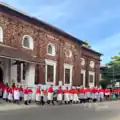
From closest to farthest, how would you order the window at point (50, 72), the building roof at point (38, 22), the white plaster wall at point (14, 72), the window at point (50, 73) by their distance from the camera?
1. the building roof at point (38, 22)
2. the white plaster wall at point (14, 72)
3. the window at point (50, 72)
4. the window at point (50, 73)

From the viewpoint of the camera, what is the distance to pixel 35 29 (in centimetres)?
3766

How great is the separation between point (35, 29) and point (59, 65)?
729 centimetres

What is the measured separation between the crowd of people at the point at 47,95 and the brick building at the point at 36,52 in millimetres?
3003

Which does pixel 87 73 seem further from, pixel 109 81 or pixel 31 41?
pixel 31 41

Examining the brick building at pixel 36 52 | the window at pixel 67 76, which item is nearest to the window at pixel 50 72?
the brick building at pixel 36 52

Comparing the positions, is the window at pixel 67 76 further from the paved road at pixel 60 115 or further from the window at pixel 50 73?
the paved road at pixel 60 115

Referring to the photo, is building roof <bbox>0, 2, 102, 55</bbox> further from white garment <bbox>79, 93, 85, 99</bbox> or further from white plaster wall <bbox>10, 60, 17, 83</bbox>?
white garment <bbox>79, 93, 85, 99</bbox>

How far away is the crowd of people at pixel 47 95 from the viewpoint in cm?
2783

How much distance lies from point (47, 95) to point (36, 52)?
938cm

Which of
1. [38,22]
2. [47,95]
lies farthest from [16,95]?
[38,22]

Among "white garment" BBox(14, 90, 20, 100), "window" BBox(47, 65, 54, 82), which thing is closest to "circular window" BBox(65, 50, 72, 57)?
"window" BBox(47, 65, 54, 82)

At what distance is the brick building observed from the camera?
1283 inches

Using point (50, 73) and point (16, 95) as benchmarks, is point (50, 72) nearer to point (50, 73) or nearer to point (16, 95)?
point (50, 73)

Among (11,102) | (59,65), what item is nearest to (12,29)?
(11,102)
